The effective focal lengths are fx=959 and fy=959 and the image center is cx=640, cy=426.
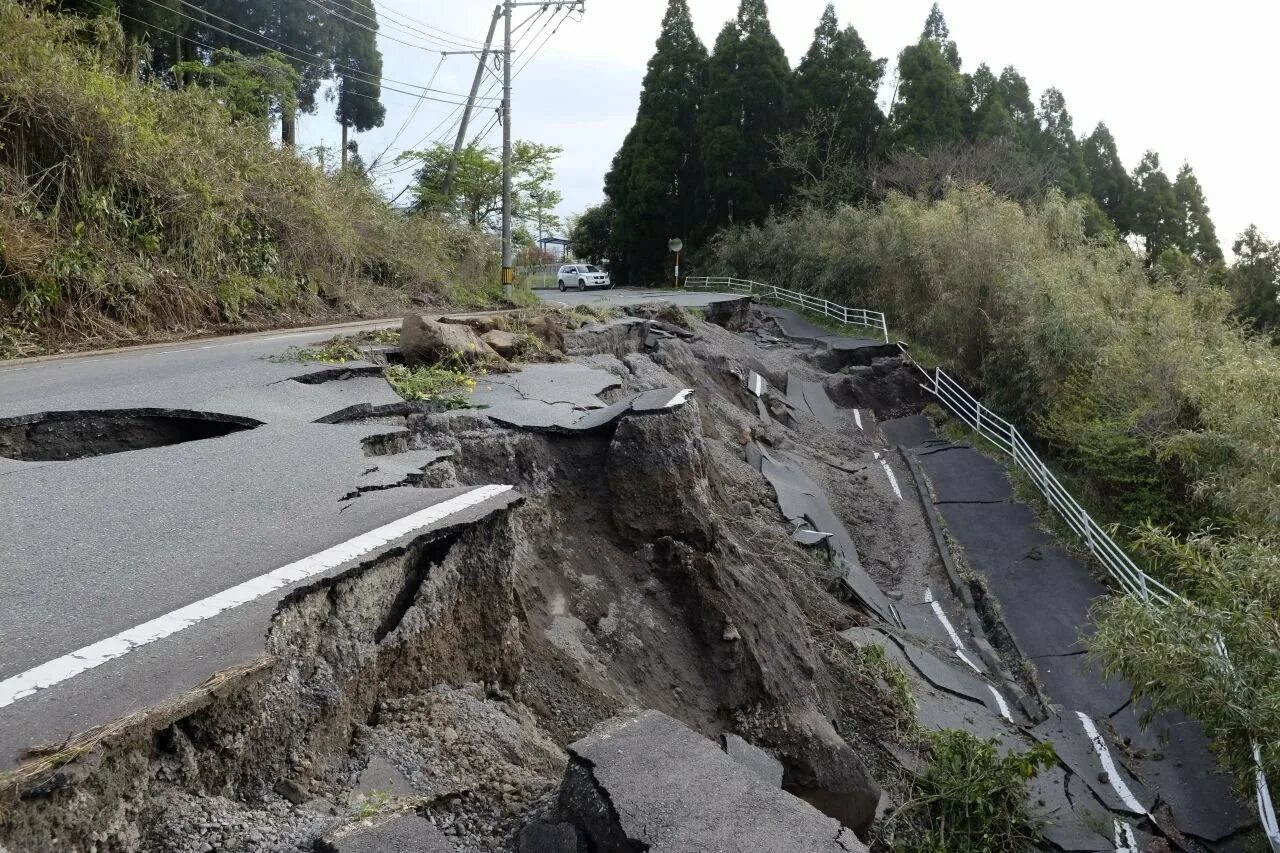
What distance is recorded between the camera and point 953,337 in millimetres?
21469

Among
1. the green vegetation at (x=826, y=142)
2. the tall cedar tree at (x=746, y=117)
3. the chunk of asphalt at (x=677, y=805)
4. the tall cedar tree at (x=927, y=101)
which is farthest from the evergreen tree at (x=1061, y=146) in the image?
the chunk of asphalt at (x=677, y=805)

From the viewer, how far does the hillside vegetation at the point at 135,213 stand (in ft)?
38.3

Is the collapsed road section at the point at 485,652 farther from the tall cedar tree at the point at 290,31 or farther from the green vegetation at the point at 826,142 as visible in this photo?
the green vegetation at the point at 826,142

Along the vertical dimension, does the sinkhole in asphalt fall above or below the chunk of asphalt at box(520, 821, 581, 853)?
above

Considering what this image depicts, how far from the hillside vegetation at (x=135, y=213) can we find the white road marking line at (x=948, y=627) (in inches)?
409

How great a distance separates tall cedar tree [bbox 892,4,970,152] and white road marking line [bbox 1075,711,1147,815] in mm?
32270

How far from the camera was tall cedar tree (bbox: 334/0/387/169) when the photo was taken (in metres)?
35.8

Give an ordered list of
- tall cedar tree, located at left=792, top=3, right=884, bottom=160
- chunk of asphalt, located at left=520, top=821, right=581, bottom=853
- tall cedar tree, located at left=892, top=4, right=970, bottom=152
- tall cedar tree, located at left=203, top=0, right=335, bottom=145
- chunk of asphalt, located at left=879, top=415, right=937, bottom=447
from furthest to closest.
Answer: tall cedar tree, located at left=792, top=3, right=884, bottom=160
tall cedar tree, located at left=892, top=4, right=970, bottom=152
tall cedar tree, located at left=203, top=0, right=335, bottom=145
chunk of asphalt, located at left=879, top=415, right=937, bottom=447
chunk of asphalt, located at left=520, top=821, right=581, bottom=853

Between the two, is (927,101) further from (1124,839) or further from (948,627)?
(1124,839)

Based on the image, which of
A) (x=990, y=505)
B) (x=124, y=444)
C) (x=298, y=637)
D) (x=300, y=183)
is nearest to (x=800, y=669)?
(x=298, y=637)

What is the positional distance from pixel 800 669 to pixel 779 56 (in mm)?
40097

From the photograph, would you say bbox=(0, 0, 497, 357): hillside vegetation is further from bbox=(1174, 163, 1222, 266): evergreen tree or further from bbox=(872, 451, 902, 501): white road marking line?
bbox=(1174, 163, 1222, 266): evergreen tree

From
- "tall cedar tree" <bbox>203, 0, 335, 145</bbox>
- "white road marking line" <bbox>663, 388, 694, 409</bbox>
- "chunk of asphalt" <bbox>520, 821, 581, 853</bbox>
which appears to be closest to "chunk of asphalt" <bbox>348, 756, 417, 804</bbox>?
"chunk of asphalt" <bbox>520, 821, 581, 853</bbox>

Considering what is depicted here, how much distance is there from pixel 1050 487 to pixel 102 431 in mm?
13369
